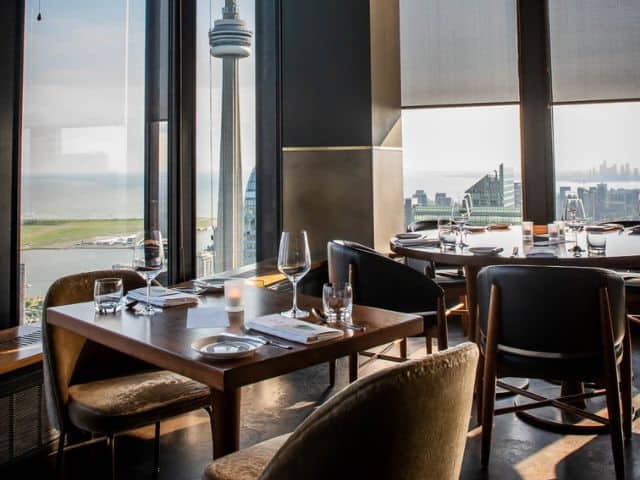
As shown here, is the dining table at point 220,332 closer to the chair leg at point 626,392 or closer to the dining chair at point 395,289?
the dining chair at point 395,289

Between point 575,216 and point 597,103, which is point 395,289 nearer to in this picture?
point 575,216

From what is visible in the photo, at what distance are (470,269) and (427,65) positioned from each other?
2815 millimetres

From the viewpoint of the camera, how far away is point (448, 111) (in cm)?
563

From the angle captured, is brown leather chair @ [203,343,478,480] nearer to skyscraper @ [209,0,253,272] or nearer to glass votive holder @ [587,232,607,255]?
glass votive holder @ [587,232,607,255]

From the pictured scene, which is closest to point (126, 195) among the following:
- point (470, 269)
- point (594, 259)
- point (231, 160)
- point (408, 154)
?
point (231, 160)

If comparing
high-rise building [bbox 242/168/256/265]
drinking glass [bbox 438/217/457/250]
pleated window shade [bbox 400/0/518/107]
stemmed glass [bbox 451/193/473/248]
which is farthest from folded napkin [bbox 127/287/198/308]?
pleated window shade [bbox 400/0/518/107]

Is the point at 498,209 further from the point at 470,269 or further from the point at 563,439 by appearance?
the point at 563,439

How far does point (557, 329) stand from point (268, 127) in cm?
313

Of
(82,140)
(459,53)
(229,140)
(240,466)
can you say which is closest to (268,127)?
(229,140)

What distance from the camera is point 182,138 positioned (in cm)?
376

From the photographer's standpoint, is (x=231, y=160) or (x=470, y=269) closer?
(x=470, y=269)

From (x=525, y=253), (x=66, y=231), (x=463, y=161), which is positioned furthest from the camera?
(x=463, y=161)

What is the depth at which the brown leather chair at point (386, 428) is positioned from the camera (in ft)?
3.25

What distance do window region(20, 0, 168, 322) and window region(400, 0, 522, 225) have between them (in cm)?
278
